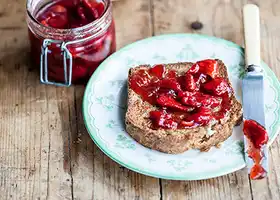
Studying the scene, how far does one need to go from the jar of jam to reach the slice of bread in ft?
1.30

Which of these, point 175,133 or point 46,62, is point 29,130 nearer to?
point 46,62

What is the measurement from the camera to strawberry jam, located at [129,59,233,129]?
2.44 meters

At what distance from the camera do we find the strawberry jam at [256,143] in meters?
2.37

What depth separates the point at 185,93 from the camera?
250cm

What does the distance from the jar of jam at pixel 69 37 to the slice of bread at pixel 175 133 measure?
0.40 m

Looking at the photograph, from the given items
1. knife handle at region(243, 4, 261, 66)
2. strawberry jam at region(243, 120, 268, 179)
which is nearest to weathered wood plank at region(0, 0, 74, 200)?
strawberry jam at region(243, 120, 268, 179)

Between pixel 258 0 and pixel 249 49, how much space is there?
2.16 feet

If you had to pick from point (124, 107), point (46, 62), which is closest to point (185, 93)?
point (124, 107)

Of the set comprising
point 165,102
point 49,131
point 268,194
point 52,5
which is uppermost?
point 52,5

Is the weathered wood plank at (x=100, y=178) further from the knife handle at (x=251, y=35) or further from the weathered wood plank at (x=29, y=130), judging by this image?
the knife handle at (x=251, y=35)

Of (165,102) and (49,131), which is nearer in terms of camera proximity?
(165,102)

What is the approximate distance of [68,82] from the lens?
2.85m

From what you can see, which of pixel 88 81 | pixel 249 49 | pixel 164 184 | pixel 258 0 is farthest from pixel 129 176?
pixel 258 0

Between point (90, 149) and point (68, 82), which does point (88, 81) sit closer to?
point (68, 82)
